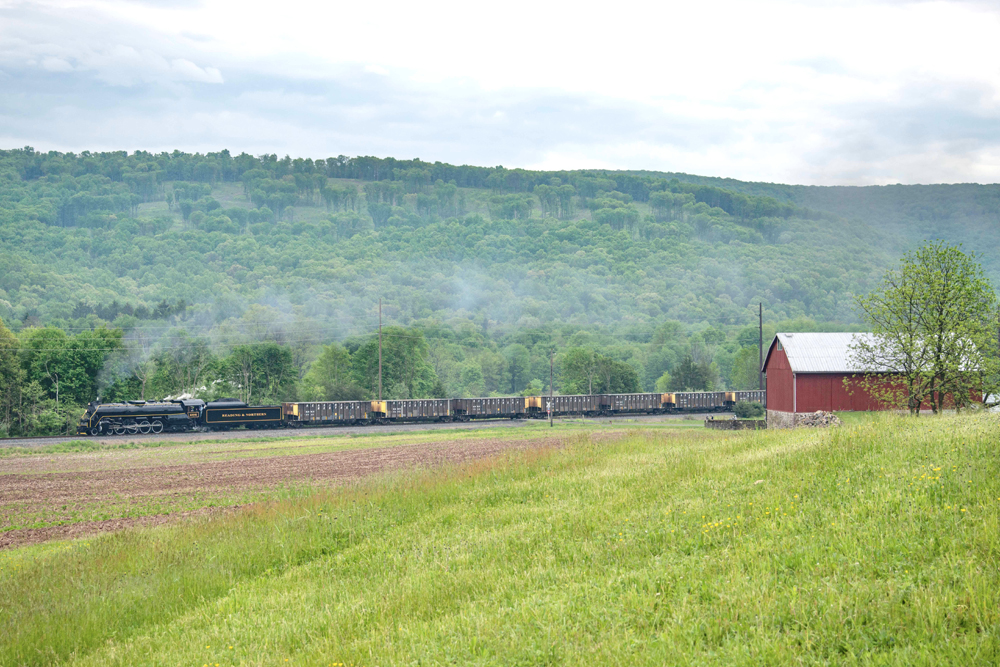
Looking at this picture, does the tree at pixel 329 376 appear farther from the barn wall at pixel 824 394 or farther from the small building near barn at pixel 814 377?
the barn wall at pixel 824 394

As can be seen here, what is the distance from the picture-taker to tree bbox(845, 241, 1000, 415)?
101 feet

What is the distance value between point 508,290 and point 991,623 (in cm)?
19199

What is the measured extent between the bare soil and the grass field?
4.09 metres

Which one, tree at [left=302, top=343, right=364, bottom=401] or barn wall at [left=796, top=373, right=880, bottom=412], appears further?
tree at [left=302, top=343, right=364, bottom=401]

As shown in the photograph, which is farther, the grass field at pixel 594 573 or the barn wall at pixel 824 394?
the barn wall at pixel 824 394

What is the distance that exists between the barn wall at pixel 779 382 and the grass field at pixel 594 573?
34.4 meters

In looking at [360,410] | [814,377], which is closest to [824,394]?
[814,377]

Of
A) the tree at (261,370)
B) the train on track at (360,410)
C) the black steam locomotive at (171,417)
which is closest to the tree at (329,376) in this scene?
the tree at (261,370)

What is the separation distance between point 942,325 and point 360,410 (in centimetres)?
4929

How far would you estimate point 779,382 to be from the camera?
52.5 metres

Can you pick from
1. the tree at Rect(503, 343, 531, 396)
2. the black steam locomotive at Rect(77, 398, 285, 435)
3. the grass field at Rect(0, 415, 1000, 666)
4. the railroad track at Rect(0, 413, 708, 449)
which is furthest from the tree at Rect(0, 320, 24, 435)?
the tree at Rect(503, 343, 531, 396)

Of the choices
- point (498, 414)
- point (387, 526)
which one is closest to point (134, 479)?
point (387, 526)

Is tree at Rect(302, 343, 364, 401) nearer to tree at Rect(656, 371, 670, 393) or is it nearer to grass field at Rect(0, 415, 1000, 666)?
tree at Rect(656, 371, 670, 393)

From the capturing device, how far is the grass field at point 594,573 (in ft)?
25.0
